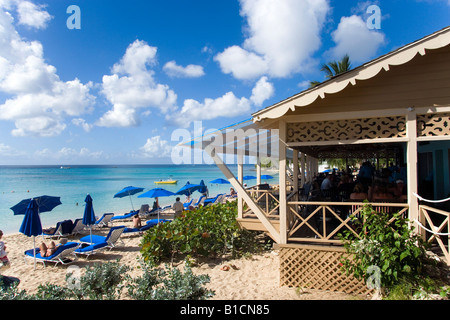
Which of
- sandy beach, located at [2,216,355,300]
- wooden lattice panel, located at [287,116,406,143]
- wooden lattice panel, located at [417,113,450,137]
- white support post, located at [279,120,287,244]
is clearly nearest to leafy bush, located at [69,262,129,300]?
sandy beach, located at [2,216,355,300]

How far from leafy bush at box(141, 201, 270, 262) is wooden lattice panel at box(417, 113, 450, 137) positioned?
5460mm

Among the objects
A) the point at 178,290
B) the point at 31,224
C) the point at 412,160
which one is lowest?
the point at 31,224

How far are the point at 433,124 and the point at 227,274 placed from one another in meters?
5.62

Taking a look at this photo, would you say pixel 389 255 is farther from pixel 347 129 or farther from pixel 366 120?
pixel 366 120

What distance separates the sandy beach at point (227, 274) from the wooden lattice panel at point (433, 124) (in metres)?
3.54

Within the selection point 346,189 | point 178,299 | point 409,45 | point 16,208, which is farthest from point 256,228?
point 16,208

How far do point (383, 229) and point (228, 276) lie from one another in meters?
3.78

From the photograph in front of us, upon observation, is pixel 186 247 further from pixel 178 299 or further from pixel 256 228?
pixel 178 299

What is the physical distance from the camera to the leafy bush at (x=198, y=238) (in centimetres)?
784

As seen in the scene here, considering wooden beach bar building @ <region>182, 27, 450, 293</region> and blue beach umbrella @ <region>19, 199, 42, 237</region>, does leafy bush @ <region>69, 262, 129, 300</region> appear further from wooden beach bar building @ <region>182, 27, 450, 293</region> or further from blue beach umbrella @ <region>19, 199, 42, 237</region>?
blue beach umbrella @ <region>19, 199, 42, 237</region>

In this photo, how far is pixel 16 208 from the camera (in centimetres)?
1048

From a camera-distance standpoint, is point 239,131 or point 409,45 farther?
point 239,131

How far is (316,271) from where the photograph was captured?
5586 millimetres

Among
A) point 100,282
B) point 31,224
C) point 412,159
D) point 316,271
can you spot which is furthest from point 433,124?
point 31,224
